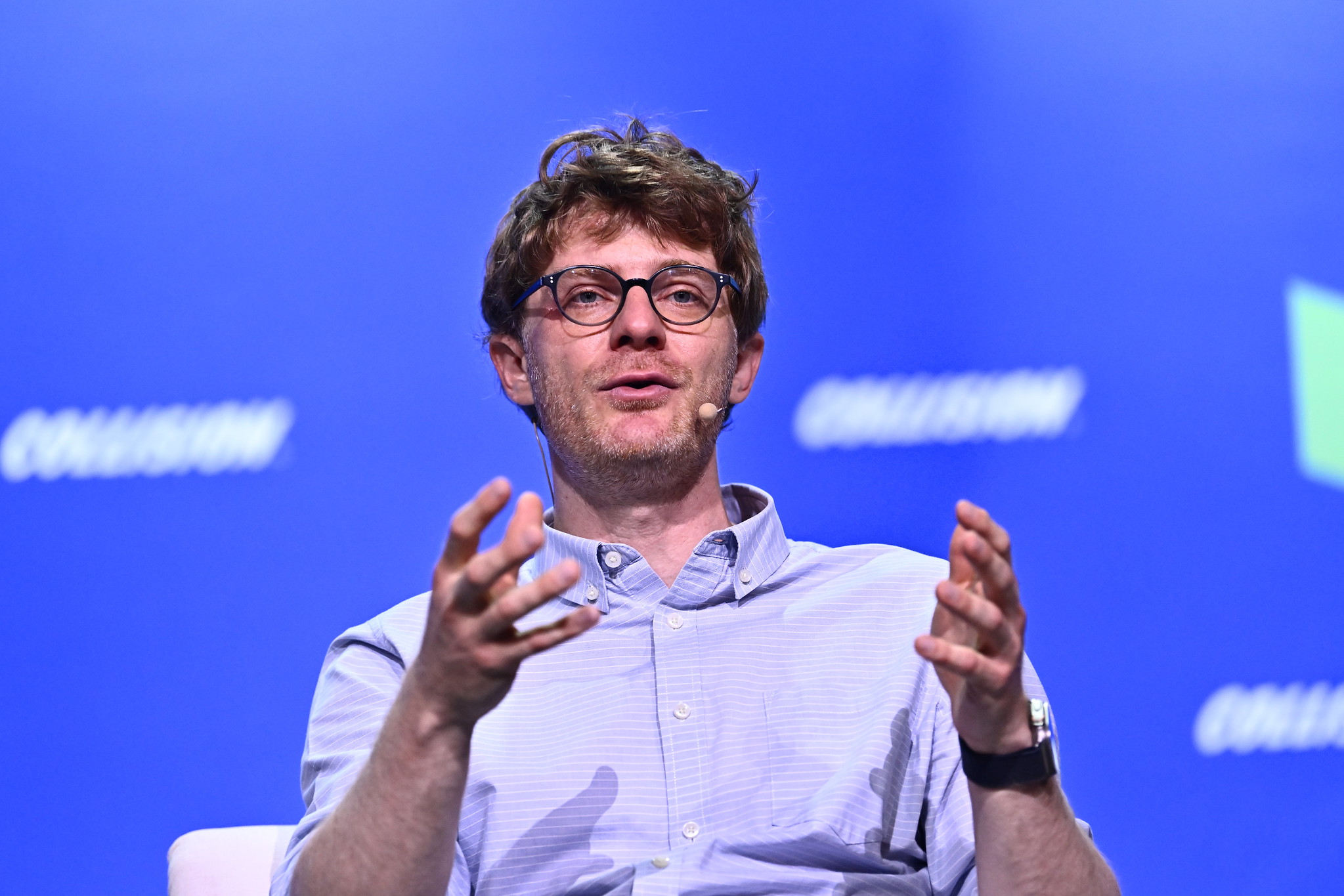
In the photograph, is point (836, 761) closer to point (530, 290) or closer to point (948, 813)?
point (948, 813)

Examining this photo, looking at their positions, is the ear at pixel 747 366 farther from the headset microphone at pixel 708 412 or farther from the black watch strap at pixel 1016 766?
the black watch strap at pixel 1016 766

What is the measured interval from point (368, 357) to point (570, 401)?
22.7 inches

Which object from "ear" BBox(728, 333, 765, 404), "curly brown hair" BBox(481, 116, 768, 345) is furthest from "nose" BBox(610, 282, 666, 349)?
"ear" BBox(728, 333, 765, 404)

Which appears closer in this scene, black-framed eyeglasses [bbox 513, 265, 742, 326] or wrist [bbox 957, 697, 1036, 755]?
wrist [bbox 957, 697, 1036, 755]

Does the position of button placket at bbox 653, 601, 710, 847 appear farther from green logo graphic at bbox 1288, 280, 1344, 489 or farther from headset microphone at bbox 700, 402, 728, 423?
green logo graphic at bbox 1288, 280, 1344, 489

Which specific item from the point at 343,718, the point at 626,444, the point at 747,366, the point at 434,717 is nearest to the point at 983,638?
the point at 434,717

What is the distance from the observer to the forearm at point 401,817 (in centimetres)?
96

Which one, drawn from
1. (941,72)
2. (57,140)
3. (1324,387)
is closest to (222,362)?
(57,140)

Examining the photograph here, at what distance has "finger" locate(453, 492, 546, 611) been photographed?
83 cm

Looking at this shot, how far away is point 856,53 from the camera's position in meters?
2.10

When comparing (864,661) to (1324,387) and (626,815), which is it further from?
(1324,387)

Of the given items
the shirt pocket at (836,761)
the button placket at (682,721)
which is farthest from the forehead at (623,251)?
the shirt pocket at (836,761)

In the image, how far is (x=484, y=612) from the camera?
0.88 m

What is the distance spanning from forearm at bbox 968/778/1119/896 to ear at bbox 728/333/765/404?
2.67 feet
